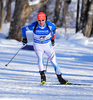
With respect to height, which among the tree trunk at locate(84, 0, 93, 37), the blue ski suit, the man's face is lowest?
the tree trunk at locate(84, 0, 93, 37)

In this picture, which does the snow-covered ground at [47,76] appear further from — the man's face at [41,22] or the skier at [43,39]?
the man's face at [41,22]

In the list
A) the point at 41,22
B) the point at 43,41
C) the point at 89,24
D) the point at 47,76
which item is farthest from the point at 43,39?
the point at 89,24

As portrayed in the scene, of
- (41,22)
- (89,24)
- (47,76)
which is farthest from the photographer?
(89,24)

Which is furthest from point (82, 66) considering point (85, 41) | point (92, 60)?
point (85, 41)

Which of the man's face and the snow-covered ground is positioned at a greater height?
the man's face

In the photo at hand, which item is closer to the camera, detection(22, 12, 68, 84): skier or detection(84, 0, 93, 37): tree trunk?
detection(22, 12, 68, 84): skier

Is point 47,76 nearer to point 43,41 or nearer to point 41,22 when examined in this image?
point 43,41

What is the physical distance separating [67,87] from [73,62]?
3.66 m

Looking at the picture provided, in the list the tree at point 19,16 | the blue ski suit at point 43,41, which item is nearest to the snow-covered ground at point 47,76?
the blue ski suit at point 43,41

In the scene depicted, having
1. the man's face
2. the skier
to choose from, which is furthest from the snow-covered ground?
the man's face

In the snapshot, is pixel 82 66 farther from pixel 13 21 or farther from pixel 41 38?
pixel 13 21

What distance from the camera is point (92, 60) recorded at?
8.98 metres

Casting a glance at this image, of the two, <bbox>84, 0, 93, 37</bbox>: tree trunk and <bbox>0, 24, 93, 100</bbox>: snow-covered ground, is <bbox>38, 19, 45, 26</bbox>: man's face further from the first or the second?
<bbox>84, 0, 93, 37</bbox>: tree trunk

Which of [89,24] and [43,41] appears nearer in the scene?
[43,41]
